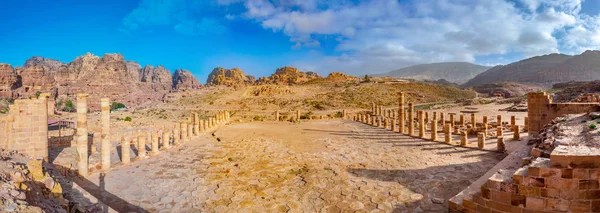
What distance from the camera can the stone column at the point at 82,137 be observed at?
341 inches

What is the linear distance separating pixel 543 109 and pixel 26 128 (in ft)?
64.7

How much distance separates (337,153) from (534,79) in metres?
110

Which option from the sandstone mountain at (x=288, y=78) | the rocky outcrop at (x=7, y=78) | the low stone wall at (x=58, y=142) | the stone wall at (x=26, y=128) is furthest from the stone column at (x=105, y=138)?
the rocky outcrop at (x=7, y=78)

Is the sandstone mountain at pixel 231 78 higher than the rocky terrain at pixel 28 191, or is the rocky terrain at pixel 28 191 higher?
the sandstone mountain at pixel 231 78

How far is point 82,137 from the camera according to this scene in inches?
355

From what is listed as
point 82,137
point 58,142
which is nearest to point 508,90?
point 82,137

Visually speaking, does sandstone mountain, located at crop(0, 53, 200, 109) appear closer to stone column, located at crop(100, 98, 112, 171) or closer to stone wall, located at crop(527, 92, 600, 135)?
stone column, located at crop(100, 98, 112, 171)

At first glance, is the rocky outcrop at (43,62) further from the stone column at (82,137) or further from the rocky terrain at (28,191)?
the rocky terrain at (28,191)

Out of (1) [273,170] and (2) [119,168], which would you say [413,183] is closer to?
(1) [273,170]

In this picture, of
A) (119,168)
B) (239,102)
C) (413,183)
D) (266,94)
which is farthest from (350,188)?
(266,94)

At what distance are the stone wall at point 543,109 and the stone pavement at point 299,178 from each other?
3742 millimetres

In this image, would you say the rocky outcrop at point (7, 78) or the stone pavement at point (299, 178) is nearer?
the stone pavement at point (299, 178)

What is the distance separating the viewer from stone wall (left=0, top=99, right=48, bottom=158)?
29.6 feet

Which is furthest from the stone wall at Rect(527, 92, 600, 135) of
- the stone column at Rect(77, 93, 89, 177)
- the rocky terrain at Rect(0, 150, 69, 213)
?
the stone column at Rect(77, 93, 89, 177)
